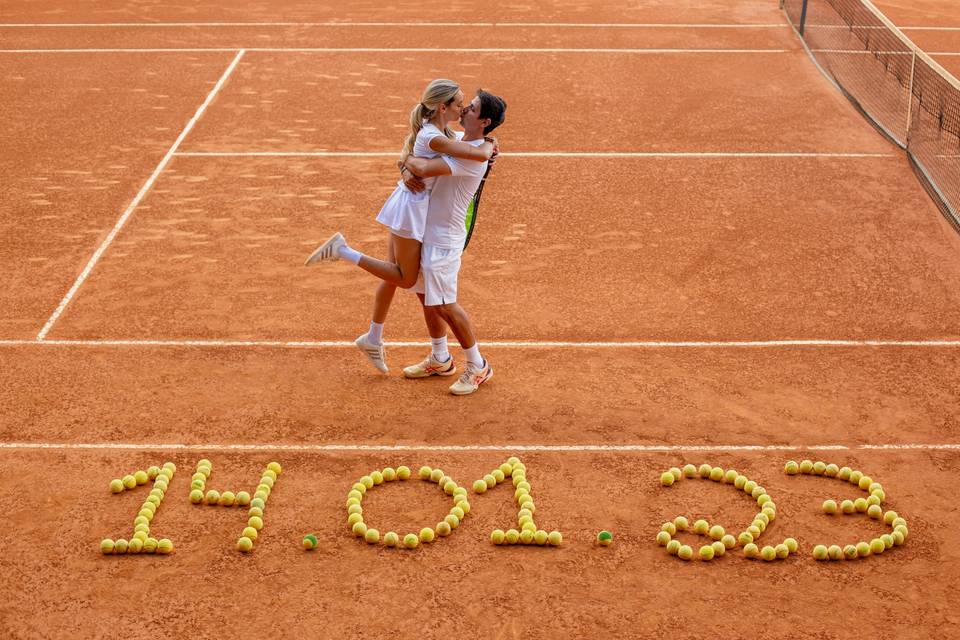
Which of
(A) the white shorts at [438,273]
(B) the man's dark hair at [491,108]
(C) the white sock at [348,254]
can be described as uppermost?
(B) the man's dark hair at [491,108]

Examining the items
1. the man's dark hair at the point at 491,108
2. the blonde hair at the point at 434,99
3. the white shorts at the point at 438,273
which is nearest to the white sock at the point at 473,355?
the white shorts at the point at 438,273

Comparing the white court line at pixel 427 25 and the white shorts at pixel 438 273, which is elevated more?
the white shorts at pixel 438 273

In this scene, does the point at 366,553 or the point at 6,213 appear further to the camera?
the point at 6,213

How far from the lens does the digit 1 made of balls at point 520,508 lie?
658 cm

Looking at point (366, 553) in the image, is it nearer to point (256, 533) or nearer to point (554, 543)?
point (256, 533)

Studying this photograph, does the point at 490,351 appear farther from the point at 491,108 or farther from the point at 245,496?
the point at 245,496

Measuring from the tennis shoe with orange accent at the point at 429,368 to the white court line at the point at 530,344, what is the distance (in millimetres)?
549

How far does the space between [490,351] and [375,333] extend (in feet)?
3.49

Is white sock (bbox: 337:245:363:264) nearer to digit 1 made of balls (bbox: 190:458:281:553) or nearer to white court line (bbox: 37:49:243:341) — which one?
digit 1 made of balls (bbox: 190:458:281:553)

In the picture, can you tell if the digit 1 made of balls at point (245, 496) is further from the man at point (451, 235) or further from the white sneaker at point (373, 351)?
the man at point (451, 235)

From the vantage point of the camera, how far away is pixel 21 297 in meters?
9.66

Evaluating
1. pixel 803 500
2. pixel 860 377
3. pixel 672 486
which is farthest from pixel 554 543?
pixel 860 377

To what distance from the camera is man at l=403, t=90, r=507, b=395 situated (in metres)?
7.53

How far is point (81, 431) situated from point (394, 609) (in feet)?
9.70
